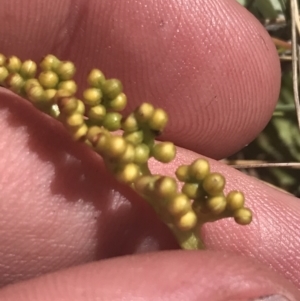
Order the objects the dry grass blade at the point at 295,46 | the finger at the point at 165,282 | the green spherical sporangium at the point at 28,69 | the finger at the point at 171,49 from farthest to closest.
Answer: the dry grass blade at the point at 295,46 < the finger at the point at 171,49 < the green spherical sporangium at the point at 28,69 < the finger at the point at 165,282

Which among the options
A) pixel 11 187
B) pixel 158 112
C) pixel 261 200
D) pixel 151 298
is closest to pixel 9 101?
pixel 11 187

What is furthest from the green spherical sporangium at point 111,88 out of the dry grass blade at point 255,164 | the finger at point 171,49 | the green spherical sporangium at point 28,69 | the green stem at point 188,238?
the dry grass blade at point 255,164

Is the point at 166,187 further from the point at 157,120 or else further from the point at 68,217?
the point at 68,217

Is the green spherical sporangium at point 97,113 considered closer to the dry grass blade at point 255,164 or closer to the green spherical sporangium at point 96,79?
the green spherical sporangium at point 96,79

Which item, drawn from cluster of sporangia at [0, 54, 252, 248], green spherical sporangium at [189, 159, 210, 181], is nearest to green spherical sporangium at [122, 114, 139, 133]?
cluster of sporangia at [0, 54, 252, 248]

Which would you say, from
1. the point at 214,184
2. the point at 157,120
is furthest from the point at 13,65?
the point at 214,184

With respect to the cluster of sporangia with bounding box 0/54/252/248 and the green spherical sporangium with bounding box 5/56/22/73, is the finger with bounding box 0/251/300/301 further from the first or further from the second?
the green spherical sporangium with bounding box 5/56/22/73
